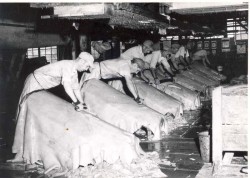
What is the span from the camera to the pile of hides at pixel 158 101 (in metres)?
8.12

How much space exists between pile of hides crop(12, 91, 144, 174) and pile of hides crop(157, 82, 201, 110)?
452cm

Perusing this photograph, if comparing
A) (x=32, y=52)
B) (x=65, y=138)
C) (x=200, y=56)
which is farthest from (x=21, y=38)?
(x=200, y=56)

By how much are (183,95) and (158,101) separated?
5.61 feet

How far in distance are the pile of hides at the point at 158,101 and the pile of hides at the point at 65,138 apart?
2835mm

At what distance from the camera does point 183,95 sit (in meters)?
9.71

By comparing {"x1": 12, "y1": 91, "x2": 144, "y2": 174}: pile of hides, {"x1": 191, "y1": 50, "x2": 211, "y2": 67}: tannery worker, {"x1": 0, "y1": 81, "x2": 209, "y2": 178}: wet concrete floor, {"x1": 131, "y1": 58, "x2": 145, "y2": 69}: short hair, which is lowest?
{"x1": 0, "y1": 81, "x2": 209, "y2": 178}: wet concrete floor

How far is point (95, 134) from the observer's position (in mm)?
5023

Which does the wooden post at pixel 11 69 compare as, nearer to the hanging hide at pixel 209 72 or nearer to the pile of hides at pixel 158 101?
the pile of hides at pixel 158 101

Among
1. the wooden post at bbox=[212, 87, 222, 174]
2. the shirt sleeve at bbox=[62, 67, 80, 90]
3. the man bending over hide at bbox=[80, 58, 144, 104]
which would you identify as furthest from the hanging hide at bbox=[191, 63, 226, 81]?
the wooden post at bbox=[212, 87, 222, 174]

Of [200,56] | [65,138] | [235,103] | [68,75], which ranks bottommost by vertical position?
[65,138]

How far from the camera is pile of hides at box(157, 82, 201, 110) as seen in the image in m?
9.66

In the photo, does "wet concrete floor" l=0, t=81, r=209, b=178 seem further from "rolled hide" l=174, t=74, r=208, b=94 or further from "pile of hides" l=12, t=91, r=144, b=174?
"rolled hide" l=174, t=74, r=208, b=94

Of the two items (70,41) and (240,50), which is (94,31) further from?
(240,50)

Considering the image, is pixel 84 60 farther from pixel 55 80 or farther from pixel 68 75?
pixel 55 80
